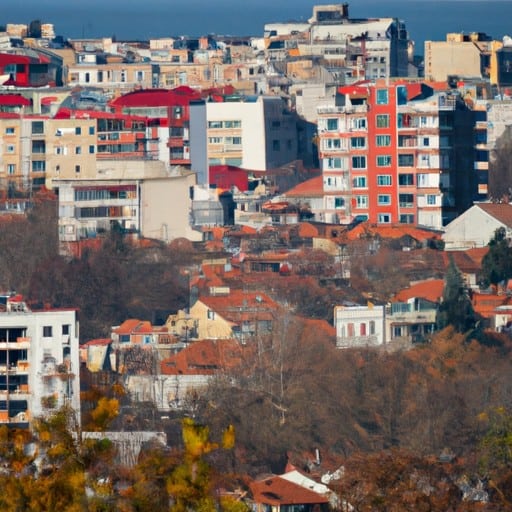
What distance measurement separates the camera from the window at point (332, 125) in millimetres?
55309

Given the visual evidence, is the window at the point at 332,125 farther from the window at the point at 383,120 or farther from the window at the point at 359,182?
the window at the point at 359,182

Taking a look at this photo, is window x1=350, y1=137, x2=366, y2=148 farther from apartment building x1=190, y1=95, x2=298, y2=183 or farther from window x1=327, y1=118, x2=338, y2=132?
apartment building x1=190, y1=95, x2=298, y2=183

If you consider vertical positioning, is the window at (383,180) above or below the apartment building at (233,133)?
below

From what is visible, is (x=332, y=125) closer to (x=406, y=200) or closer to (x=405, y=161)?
(x=405, y=161)

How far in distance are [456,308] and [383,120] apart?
551 inches

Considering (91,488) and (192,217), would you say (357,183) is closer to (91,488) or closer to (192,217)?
(192,217)

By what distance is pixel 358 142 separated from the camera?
55281 mm

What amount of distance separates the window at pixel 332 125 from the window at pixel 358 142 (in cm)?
39

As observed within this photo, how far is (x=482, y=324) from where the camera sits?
4119 centimetres

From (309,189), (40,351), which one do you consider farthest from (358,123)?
(40,351)

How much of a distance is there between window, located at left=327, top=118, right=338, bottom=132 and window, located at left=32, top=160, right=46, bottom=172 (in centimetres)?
749

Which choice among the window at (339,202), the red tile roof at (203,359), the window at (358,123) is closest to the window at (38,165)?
the window at (339,202)

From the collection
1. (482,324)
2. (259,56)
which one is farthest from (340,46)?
(482,324)

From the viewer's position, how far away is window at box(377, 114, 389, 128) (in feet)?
180
